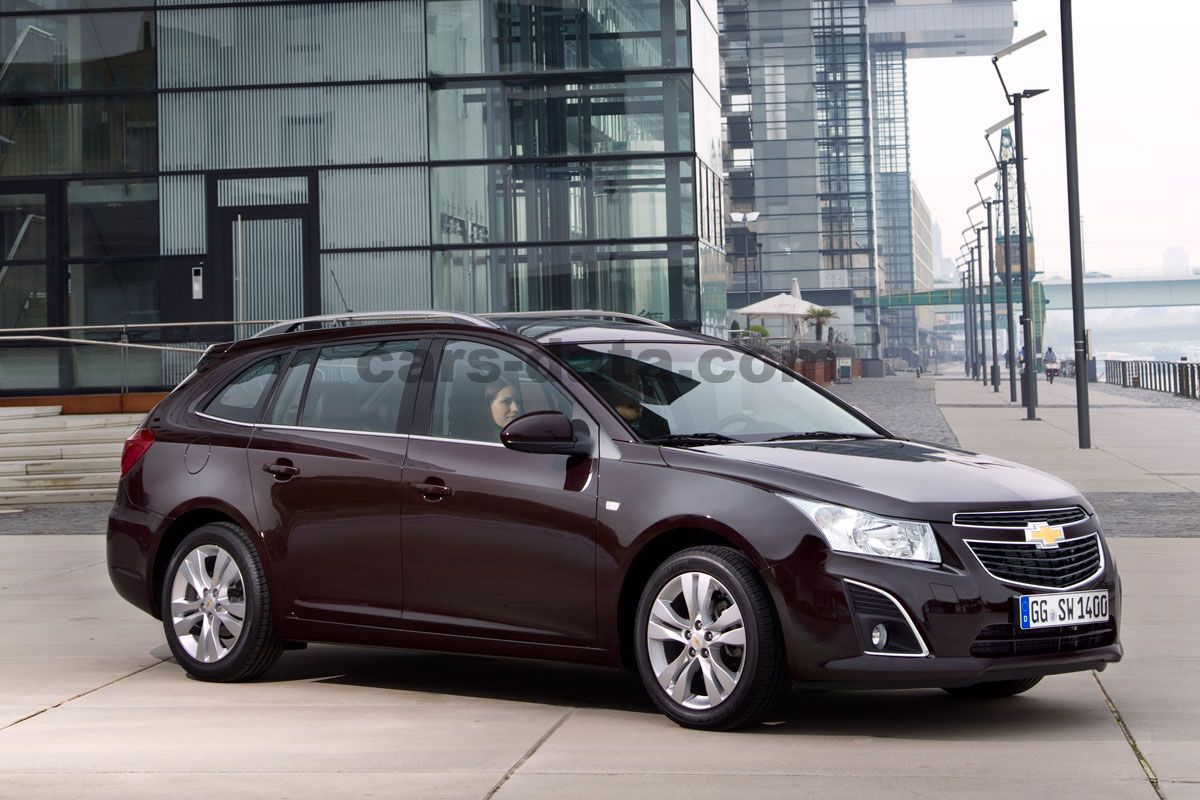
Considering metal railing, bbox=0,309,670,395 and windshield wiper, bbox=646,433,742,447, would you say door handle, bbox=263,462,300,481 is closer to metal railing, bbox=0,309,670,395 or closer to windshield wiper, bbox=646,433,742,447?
windshield wiper, bbox=646,433,742,447

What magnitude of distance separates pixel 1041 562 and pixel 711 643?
1226mm

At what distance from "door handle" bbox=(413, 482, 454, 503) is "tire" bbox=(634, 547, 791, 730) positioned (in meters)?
1.02

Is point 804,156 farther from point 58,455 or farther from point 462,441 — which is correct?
point 462,441

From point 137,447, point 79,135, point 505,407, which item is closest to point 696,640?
point 505,407

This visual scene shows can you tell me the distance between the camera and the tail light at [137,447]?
8.30 metres

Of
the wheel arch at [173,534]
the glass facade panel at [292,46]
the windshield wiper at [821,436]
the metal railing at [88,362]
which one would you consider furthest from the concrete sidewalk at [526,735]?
the glass facade panel at [292,46]

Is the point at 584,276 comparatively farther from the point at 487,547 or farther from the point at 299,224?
the point at 487,547

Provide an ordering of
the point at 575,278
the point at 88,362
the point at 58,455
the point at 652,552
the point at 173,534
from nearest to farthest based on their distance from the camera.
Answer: the point at 652,552 < the point at 173,534 < the point at 58,455 < the point at 88,362 < the point at 575,278

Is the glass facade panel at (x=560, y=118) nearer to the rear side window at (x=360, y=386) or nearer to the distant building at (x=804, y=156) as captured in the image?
the rear side window at (x=360, y=386)

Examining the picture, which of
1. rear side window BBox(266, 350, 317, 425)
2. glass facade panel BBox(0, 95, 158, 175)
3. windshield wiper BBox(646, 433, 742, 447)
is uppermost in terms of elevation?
glass facade panel BBox(0, 95, 158, 175)

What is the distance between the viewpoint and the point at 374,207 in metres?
27.6

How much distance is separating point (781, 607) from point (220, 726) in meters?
2.27

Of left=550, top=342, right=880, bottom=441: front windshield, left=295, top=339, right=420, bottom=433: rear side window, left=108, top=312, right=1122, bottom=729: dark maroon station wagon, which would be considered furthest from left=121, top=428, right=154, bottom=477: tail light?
left=550, top=342, right=880, bottom=441: front windshield

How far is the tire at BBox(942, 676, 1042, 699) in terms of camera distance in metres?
7.00
